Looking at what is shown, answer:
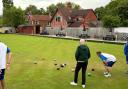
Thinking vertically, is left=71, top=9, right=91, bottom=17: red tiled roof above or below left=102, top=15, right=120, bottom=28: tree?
above

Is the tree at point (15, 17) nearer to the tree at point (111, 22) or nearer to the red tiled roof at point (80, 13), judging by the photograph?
the red tiled roof at point (80, 13)

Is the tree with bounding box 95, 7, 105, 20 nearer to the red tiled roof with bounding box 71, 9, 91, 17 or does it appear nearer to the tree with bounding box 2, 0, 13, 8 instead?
the red tiled roof with bounding box 71, 9, 91, 17

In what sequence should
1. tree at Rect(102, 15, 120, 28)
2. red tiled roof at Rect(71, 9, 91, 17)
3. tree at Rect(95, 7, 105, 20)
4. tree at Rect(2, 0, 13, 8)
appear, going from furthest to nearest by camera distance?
tree at Rect(2, 0, 13, 8), tree at Rect(95, 7, 105, 20), red tiled roof at Rect(71, 9, 91, 17), tree at Rect(102, 15, 120, 28)

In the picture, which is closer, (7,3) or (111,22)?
(111,22)

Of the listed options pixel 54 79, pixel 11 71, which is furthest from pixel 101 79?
pixel 11 71

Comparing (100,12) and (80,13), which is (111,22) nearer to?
(80,13)

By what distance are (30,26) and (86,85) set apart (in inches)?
3449

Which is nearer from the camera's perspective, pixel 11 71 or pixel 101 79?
pixel 101 79

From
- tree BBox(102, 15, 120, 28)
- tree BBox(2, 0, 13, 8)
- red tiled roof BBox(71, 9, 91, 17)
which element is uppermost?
tree BBox(2, 0, 13, 8)

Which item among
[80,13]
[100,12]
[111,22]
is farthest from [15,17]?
[100,12]

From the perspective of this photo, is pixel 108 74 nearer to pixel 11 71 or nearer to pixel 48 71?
pixel 48 71

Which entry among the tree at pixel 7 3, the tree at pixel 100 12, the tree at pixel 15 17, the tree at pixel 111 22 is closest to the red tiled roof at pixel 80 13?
the tree at pixel 15 17

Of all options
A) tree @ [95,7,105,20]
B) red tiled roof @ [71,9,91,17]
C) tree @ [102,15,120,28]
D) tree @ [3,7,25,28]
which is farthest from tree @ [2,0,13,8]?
tree @ [102,15,120,28]

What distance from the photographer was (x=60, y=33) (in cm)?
8225
